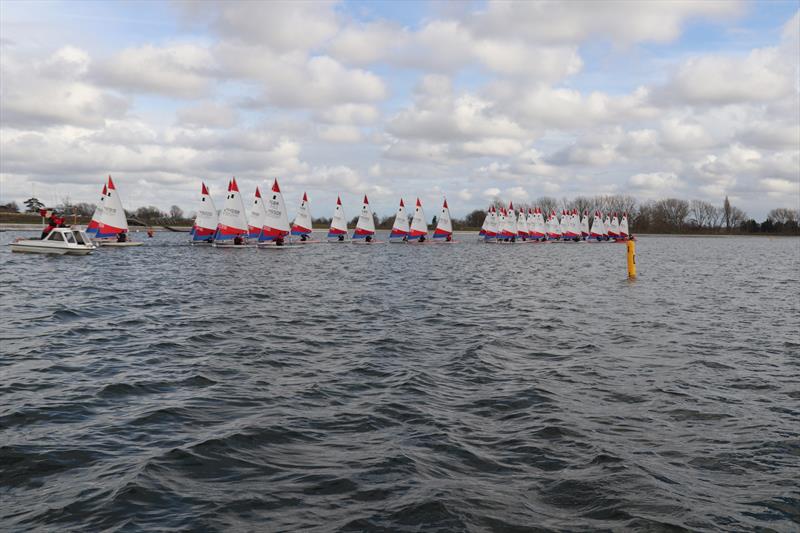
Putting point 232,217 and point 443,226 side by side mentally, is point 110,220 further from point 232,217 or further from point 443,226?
point 443,226

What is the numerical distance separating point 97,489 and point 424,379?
6427 mm

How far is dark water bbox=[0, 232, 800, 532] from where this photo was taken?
6250 millimetres

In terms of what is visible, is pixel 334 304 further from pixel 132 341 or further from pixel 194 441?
pixel 194 441

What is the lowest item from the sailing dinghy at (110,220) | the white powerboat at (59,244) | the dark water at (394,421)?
the dark water at (394,421)

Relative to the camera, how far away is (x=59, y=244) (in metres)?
45.3

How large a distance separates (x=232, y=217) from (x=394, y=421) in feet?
199

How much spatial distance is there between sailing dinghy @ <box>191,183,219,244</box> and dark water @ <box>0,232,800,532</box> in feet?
159

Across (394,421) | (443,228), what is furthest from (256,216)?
(394,421)

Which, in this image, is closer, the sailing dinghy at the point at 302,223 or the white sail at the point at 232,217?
the white sail at the point at 232,217

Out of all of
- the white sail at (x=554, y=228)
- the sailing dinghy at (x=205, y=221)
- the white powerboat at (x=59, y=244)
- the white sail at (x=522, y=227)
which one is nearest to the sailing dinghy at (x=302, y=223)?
the sailing dinghy at (x=205, y=221)

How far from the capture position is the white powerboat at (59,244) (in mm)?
45250

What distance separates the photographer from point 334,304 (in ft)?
76.9

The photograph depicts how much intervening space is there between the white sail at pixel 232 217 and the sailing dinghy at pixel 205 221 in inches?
107

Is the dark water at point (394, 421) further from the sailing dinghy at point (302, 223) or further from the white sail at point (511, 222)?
the white sail at point (511, 222)
